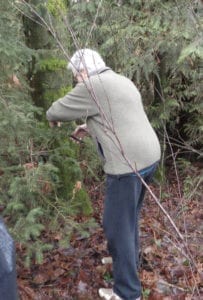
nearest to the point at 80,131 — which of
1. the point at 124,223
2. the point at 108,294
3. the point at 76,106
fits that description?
the point at 76,106

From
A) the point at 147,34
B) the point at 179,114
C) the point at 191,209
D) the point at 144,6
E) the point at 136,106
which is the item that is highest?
the point at 144,6

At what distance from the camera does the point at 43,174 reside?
13.2 ft

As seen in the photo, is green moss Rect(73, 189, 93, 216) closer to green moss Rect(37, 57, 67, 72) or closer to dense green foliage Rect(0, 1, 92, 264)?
dense green foliage Rect(0, 1, 92, 264)

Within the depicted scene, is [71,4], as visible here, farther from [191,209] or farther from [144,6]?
[191,209]

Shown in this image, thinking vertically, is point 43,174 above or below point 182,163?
above

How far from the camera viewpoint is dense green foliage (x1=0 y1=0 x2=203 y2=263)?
12.7 ft

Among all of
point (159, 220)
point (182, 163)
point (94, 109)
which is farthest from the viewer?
point (182, 163)

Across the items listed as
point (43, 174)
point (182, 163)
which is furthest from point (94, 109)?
point (182, 163)

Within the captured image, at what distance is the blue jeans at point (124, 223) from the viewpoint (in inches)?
141

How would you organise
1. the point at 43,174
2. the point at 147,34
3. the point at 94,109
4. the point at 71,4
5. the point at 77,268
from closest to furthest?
the point at 94,109 → the point at 43,174 → the point at 77,268 → the point at 147,34 → the point at 71,4

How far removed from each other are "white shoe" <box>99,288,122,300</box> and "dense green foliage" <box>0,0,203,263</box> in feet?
1.93

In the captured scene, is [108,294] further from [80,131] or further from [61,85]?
[61,85]

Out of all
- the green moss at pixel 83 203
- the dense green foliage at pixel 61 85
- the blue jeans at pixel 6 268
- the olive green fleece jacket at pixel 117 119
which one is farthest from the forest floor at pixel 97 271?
the blue jeans at pixel 6 268

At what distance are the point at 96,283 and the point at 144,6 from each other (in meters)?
4.33
